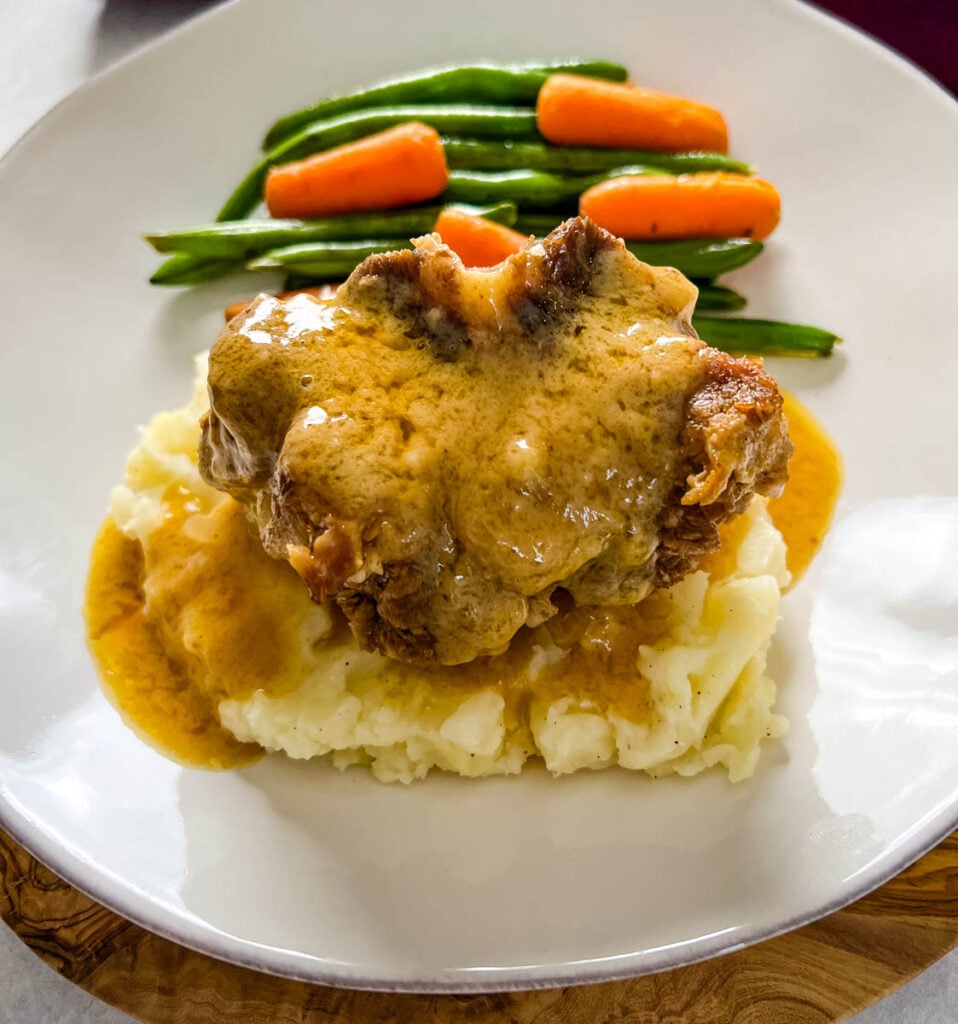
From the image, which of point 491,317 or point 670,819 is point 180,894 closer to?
point 670,819

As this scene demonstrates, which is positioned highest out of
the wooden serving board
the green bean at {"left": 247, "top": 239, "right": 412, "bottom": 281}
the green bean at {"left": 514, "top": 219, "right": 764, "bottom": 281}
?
the green bean at {"left": 247, "top": 239, "right": 412, "bottom": 281}

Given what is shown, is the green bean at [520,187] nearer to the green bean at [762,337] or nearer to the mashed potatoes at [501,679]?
the green bean at [762,337]

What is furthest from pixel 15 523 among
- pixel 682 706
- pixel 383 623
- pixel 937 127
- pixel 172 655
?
pixel 937 127

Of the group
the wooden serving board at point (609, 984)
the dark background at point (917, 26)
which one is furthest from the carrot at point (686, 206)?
the wooden serving board at point (609, 984)

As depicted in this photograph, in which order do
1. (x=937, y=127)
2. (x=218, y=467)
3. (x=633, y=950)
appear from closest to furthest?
(x=633, y=950) → (x=218, y=467) → (x=937, y=127)

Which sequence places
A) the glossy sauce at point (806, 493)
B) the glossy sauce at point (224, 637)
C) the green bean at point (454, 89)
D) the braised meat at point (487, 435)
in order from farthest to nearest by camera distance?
the green bean at point (454, 89), the glossy sauce at point (806, 493), the glossy sauce at point (224, 637), the braised meat at point (487, 435)

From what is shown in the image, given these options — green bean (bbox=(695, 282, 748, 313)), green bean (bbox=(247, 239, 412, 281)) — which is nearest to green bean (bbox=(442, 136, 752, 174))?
green bean (bbox=(247, 239, 412, 281))

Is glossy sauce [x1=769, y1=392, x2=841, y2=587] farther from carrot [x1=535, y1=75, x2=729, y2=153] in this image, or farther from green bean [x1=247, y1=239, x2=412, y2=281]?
green bean [x1=247, y1=239, x2=412, y2=281]
